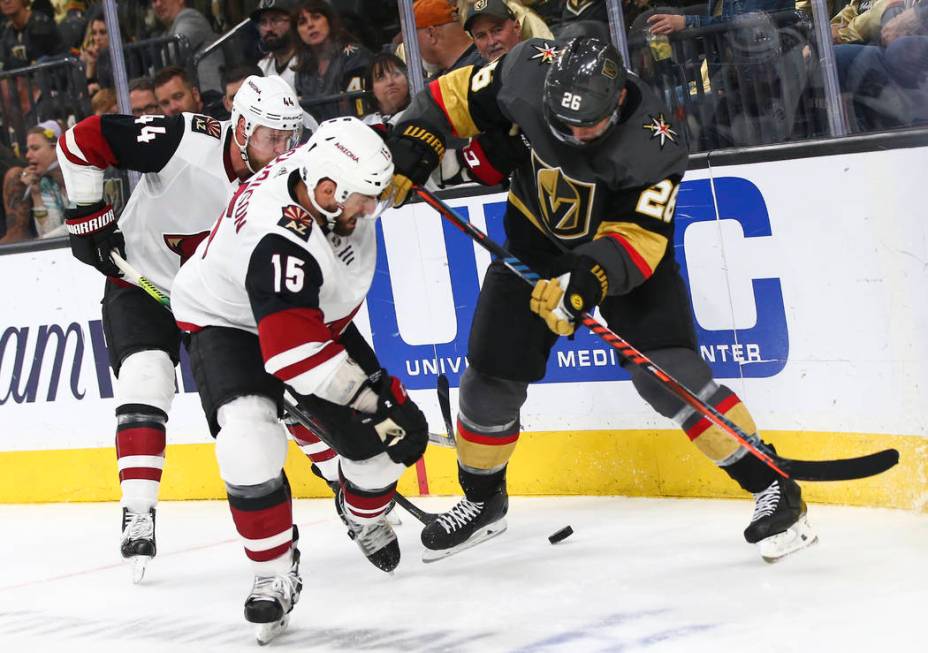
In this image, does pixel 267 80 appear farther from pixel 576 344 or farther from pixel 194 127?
pixel 576 344

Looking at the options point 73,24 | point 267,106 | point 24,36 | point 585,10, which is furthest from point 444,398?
point 24,36

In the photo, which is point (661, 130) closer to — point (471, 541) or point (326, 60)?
point (471, 541)

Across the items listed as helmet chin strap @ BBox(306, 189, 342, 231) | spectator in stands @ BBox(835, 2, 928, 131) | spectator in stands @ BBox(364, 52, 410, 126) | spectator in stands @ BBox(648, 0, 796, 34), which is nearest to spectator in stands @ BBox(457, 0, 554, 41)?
spectator in stands @ BBox(648, 0, 796, 34)

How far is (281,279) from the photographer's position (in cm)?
299

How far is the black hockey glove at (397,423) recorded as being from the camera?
10.2 ft

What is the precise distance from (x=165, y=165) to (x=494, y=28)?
1.14m

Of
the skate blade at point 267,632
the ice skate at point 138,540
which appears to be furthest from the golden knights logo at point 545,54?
the ice skate at point 138,540

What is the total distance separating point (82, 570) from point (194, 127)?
1426 millimetres

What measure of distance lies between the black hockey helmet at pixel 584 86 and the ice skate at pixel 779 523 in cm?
102

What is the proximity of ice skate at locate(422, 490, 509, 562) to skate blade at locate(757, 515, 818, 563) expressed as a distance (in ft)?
2.63

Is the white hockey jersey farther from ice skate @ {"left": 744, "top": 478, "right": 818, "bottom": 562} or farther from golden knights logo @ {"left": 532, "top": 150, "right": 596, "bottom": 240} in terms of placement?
ice skate @ {"left": 744, "top": 478, "right": 818, "bottom": 562}

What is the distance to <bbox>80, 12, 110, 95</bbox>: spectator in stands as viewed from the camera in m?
5.26

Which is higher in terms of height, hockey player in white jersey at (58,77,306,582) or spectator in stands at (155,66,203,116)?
spectator in stands at (155,66,203,116)

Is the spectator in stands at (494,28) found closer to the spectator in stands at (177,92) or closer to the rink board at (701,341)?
the rink board at (701,341)
